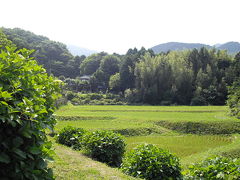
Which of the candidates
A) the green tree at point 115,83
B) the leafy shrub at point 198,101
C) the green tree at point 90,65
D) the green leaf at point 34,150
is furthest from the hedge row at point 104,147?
the green tree at point 90,65

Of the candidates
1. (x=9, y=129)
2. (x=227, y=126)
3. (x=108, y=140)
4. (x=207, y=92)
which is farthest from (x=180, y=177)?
(x=207, y=92)

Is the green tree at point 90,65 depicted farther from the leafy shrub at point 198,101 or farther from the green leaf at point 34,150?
the green leaf at point 34,150

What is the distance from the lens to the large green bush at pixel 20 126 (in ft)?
7.12

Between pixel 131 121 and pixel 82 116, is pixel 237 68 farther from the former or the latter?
pixel 82 116

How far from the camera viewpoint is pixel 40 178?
2459 mm

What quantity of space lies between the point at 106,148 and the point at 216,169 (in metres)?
4.02

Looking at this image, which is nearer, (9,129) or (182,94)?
(9,129)

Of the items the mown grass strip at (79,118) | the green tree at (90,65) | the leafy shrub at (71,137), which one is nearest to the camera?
the leafy shrub at (71,137)

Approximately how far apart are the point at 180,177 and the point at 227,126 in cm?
1300

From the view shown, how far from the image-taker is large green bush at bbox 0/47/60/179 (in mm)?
2170

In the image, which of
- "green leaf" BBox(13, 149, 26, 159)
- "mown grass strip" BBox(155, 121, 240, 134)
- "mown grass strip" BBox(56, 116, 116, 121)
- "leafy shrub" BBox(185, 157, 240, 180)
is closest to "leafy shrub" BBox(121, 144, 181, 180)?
"leafy shrub" BBox(185, 157, 240, 180)

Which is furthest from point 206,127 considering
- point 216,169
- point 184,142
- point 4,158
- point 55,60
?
point 55,60

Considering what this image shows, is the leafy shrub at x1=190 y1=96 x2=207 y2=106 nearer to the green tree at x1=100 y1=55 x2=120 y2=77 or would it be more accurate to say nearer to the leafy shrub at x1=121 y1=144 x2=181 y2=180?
the green tree at x1=100 y1=55 x2=120 y2=77

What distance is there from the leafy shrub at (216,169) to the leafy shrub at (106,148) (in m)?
3.42
